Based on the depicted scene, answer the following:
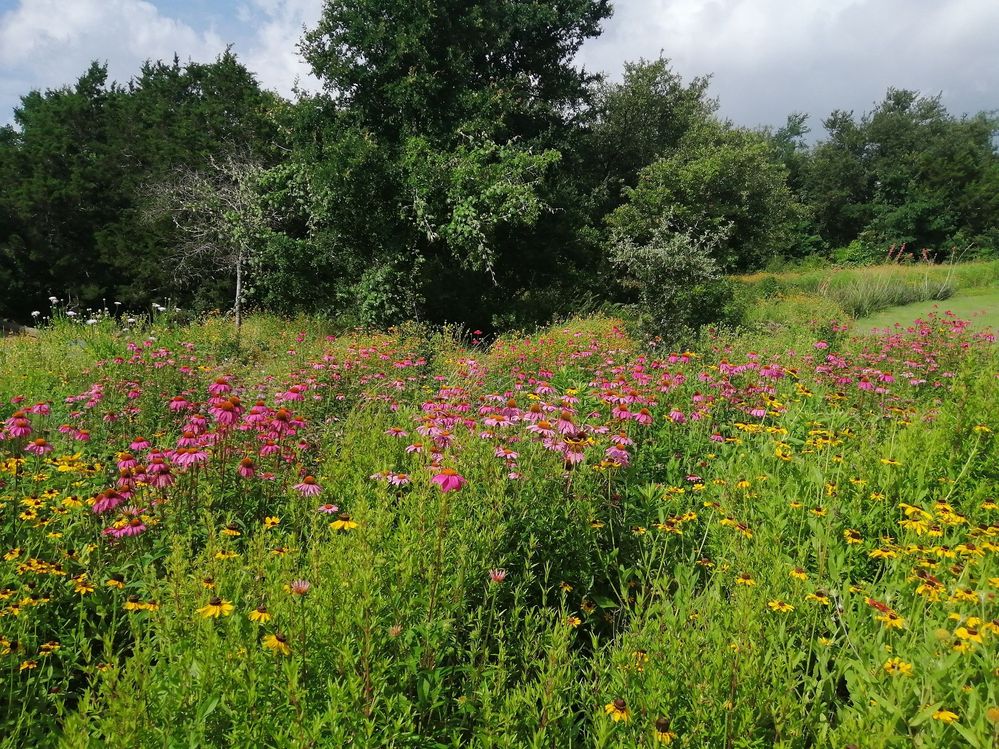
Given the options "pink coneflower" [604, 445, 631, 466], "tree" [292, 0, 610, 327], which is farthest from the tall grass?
"pink coneflower" [604, 445, 631, 466]

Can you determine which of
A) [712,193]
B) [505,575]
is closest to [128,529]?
[505,575]

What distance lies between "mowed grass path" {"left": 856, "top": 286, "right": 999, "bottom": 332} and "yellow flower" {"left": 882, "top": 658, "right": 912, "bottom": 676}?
10.6 m

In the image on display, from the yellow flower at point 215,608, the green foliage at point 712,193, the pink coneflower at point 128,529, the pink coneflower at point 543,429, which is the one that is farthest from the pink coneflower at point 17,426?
the green foliage at point 712,193

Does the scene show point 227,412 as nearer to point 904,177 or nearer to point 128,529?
point 128,529

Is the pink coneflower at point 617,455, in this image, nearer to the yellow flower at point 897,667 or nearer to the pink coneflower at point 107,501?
the yellow flower at point 897,667

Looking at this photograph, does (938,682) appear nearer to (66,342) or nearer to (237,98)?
(66,342)

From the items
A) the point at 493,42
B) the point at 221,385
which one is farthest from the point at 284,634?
the point at 493,42

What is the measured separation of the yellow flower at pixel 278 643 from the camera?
54.6 inches

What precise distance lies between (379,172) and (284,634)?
9.69m

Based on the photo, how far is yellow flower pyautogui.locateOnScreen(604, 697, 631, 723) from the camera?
1.37 m

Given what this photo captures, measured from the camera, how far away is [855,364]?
199 inches

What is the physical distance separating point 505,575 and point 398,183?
9.26 meters

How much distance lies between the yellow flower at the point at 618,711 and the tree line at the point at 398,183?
833cm

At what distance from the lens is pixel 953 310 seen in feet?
42.1
